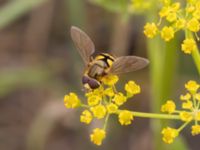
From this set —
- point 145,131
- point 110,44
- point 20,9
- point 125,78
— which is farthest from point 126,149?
point 20,9

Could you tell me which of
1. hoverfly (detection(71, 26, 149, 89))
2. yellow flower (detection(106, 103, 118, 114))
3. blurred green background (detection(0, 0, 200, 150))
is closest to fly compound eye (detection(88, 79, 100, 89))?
hoverfly (detection(71, 26, 149, 89))

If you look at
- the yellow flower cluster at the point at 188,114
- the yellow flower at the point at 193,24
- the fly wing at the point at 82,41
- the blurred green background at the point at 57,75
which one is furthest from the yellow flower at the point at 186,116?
the blurred green background at the point at 57,75

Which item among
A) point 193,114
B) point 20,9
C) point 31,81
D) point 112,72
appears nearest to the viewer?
point 193,114

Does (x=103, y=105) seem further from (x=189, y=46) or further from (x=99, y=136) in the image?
(x=189, y=46)

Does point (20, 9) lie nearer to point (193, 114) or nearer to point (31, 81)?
point (31, 81)

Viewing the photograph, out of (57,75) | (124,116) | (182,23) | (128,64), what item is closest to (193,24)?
(182,23)

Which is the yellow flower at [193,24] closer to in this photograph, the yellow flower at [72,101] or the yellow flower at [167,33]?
the yellow flower at [167,33]

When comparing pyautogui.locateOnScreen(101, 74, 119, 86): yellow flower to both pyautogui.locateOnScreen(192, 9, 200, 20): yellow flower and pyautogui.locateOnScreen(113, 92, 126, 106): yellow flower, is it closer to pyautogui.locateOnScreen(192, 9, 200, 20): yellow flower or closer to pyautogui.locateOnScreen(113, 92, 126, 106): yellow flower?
pyautogui.locateOnScreen(113, 92, 126, 106): yellow flower
